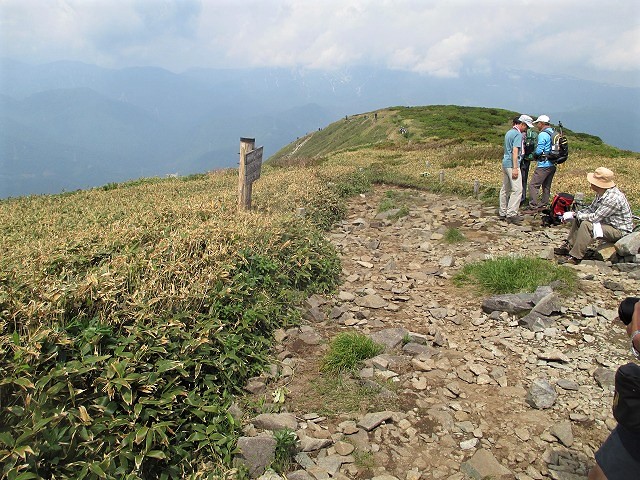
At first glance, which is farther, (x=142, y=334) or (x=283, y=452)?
(x=142, y=334)

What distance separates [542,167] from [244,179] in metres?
8.22

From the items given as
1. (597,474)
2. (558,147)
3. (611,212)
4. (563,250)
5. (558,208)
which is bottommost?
(597,474)

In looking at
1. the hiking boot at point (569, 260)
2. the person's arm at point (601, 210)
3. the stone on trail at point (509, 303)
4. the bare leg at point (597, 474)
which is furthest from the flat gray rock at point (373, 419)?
the person's arm at point (601, 210)

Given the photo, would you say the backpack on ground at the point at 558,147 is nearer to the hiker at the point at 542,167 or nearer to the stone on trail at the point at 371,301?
the hiker at the point at 542,167

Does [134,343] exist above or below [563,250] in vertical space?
below

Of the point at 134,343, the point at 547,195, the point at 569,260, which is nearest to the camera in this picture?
the point at 134,343

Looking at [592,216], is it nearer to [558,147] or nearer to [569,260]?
[569,260]

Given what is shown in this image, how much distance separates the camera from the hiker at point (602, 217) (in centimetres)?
845

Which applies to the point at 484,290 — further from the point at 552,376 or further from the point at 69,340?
the point at 69,340

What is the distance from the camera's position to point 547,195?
41.2 ft

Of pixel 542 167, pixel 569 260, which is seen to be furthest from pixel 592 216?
pixel 542 167

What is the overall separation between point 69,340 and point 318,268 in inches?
186

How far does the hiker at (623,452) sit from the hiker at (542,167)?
32.7ft

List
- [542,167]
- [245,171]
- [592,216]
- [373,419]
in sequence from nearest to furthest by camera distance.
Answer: [373,419] → [592,216] → [245,171] → [542,167]
